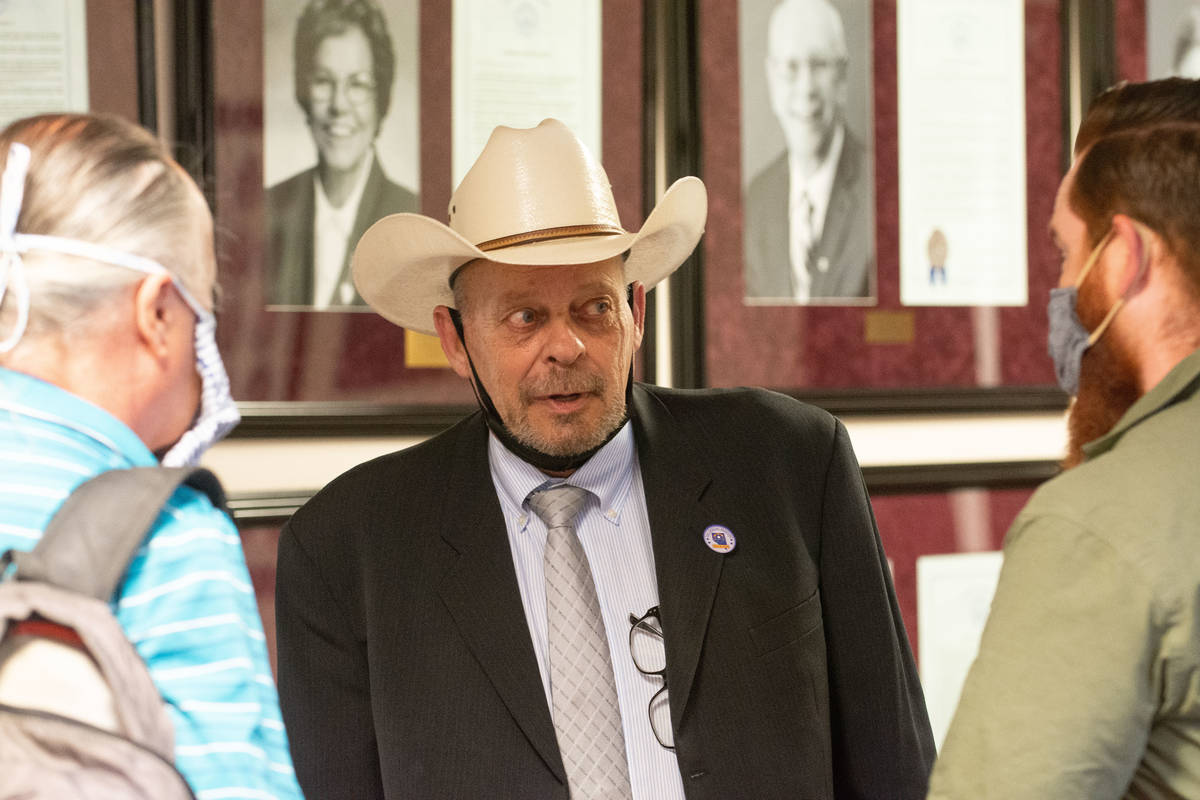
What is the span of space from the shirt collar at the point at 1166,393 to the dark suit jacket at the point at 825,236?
1.40m

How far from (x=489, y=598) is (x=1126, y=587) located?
995mm

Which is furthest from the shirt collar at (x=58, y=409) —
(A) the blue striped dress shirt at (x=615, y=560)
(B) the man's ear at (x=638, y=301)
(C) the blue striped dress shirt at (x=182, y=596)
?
(B) the man's ear at (x=638, y=301)

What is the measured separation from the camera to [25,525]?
31.9 inches

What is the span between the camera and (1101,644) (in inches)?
42.0

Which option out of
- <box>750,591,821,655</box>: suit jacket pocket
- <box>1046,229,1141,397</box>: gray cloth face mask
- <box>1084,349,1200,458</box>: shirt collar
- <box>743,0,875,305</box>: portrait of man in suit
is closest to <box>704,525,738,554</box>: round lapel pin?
<box>750,591,821,655</box>: suit jacket pocket

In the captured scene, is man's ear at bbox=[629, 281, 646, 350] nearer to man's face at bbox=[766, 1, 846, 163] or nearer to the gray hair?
man's face at bbox=[766, 1, 846, 163]

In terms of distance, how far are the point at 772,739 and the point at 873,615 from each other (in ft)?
0.97

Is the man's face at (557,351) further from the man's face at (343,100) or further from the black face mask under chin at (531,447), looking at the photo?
the man's face at (343,100)

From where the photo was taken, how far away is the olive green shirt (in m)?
1.05

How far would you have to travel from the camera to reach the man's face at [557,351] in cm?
184

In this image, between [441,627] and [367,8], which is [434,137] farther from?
[441,627]

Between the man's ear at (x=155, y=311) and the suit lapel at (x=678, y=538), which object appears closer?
the man's ear at (x=155, y=311)

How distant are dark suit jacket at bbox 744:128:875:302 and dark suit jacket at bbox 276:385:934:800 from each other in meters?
0.63

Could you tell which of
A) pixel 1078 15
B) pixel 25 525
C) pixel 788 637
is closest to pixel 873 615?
pixel 788 637
